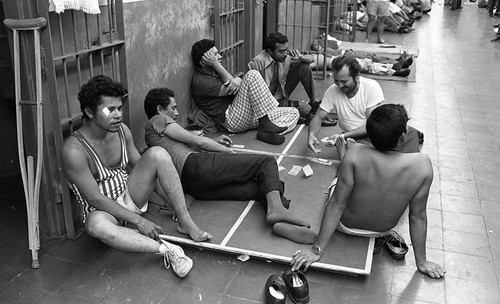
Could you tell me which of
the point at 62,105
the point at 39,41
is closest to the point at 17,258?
the point at 62,105

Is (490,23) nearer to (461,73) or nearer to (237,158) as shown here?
(461,73)

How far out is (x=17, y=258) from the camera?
354 centimetres

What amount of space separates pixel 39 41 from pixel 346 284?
98.8 inches

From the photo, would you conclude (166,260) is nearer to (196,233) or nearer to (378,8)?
(196,233)

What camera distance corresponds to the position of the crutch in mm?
3127

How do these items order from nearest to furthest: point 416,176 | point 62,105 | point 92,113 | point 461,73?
point 416,176
point 92,113
point 62,105
point 461,73

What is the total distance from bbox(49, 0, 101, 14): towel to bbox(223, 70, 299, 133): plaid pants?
7.36ft

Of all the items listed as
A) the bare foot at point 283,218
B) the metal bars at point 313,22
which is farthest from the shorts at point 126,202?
the metal bars at point 313,22

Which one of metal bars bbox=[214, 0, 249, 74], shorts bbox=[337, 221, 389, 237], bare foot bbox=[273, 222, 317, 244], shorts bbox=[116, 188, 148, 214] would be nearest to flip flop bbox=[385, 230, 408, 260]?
shorts bbox=[337, 221, 389, 237]

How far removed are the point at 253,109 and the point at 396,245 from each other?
2.52 m

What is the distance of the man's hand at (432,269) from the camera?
10.9ft

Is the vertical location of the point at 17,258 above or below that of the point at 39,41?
below

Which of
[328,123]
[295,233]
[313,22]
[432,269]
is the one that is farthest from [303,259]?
[313,22]

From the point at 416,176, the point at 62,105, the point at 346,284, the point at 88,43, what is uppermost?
the point at 88,43
